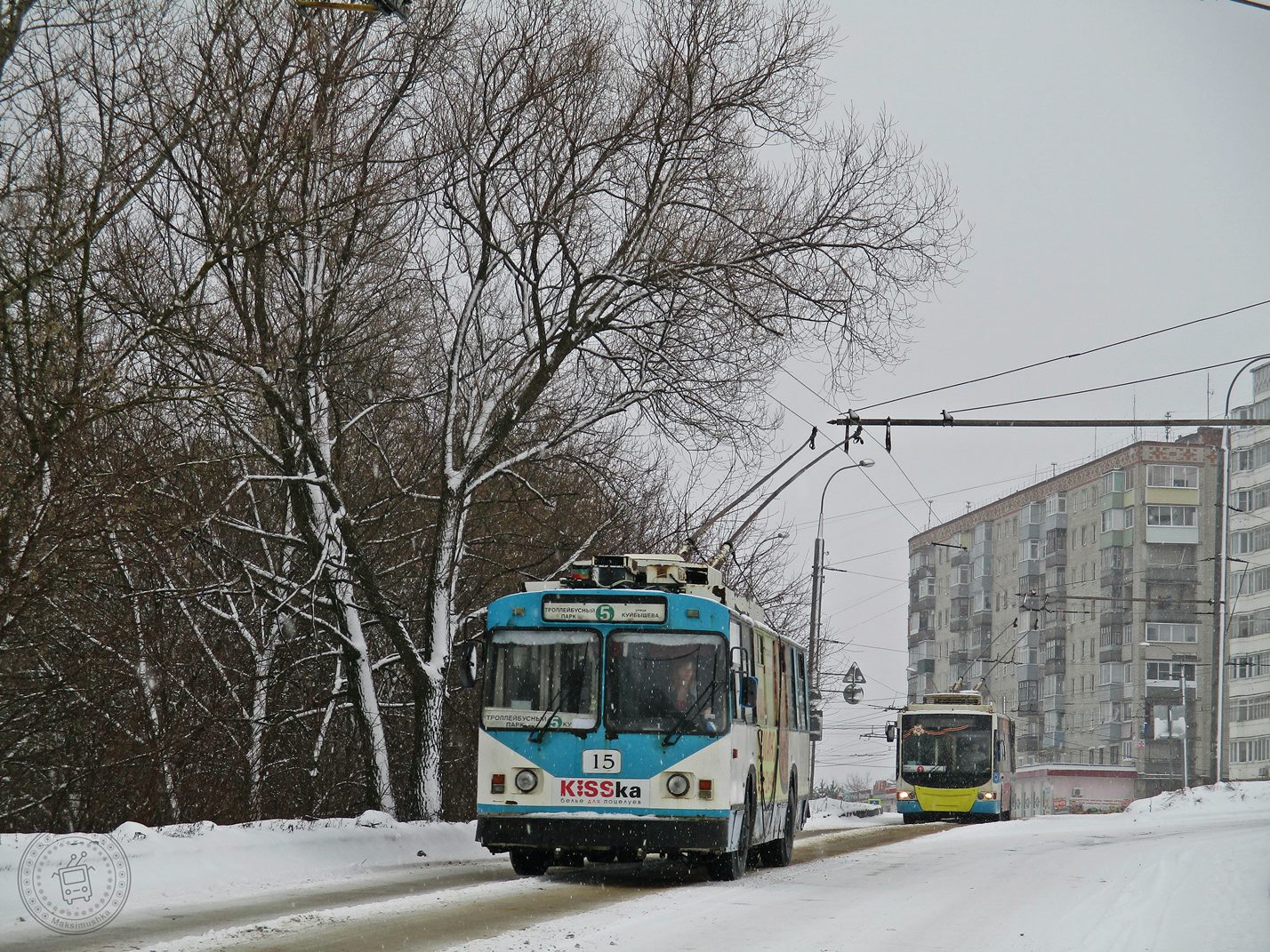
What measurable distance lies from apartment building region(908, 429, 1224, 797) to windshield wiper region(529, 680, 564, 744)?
64.4 m

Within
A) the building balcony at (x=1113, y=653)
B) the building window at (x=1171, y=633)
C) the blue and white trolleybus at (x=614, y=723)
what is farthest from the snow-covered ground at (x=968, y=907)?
the building balcony at (x=1113, y=653)

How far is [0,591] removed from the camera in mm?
13250

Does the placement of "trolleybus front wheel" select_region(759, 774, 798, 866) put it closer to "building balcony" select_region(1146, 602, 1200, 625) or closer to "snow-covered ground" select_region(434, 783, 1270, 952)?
"snow-covered ground" select_region(434, 783, 1270, 952)

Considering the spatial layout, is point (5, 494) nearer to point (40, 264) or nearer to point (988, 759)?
point (40, 264)

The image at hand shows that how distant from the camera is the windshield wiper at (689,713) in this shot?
52.0ft

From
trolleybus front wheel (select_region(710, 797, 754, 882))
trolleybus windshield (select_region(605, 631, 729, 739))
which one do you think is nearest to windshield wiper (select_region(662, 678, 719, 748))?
trolleybus windshield (select_region(605, 631, 729, 739))

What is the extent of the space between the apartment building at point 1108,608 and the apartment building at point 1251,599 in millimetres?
931

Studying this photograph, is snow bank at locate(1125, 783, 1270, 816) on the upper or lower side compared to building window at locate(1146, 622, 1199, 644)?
lower

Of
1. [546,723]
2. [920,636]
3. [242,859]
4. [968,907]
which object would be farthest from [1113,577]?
[242,859]

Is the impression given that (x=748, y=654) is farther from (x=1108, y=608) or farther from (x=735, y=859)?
(x=1108, y=608)

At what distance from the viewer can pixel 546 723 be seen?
16.0m

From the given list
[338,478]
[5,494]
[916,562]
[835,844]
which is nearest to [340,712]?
[338,478]

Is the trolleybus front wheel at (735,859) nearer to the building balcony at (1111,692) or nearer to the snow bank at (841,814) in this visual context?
the snow bank at (841,814)

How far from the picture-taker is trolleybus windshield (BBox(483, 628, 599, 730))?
16031 millimetres
